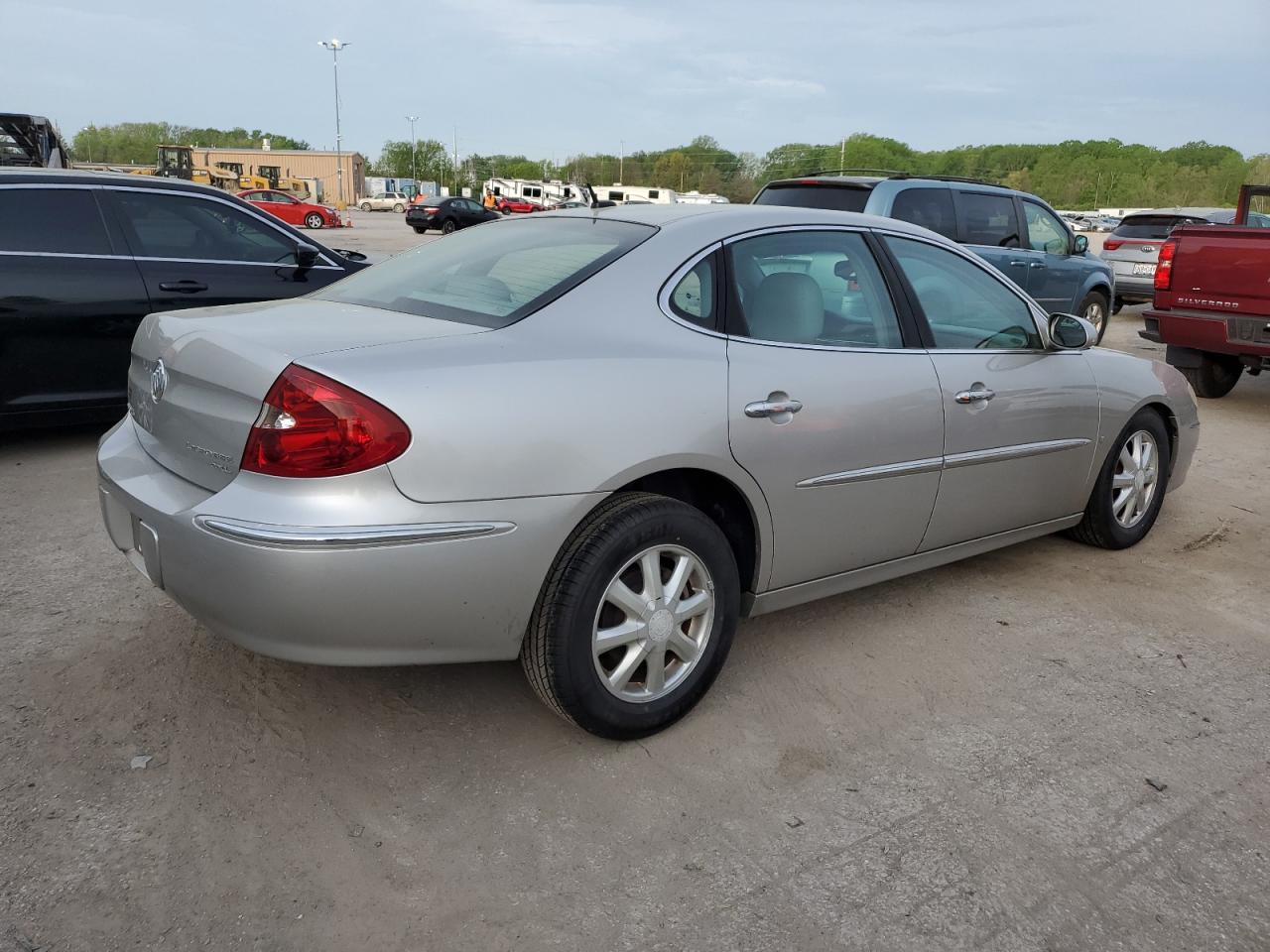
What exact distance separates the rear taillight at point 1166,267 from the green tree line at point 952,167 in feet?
307

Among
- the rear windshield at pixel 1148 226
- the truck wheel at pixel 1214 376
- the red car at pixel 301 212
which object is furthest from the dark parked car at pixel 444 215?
the truck wheel at pixel 1214 376

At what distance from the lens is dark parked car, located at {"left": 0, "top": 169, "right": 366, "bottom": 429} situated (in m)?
5.51

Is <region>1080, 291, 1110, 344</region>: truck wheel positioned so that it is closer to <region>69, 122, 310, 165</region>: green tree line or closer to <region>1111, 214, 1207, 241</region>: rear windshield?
<region>1111, 214, 1207, 241</region>: rear windshield

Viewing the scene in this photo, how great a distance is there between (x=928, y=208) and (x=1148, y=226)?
25.0 ft

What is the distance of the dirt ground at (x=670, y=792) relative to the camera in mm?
2213

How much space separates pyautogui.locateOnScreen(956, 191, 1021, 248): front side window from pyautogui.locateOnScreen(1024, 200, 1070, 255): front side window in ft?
0.88

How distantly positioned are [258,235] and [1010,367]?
467 cm

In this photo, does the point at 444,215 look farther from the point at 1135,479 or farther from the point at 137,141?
the point at 137,141

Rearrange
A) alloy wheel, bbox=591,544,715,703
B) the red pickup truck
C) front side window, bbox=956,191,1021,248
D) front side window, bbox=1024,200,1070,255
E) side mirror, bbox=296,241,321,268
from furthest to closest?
1. front side window, bbox=1024,200,1070,255
2. front side window, bbox=956,191,1021,248
3. the red pickup truck
4. side mirror, bbox=296,241,321,268
5. alloy wheel, bbox=591,544,715,703

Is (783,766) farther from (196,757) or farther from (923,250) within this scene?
(923,250)

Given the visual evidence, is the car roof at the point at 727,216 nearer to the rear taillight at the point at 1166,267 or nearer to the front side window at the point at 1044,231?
the rear taillight at the point at 1166,267

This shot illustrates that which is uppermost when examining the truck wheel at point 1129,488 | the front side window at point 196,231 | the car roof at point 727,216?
the car roof at point 727,216

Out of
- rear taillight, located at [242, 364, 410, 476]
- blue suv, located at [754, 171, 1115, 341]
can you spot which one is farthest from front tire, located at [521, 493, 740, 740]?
blue suv, located at [754, 171, 1115, 341]

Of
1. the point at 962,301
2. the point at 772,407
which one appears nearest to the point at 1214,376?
the point at 962,301
